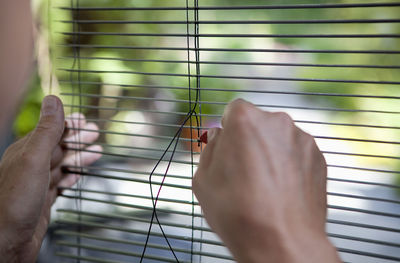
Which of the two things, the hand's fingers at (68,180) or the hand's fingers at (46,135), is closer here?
the hand's fingers at (46,135)

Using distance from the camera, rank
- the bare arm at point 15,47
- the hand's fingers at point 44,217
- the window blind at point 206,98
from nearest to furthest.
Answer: the window blind at point 206,98, the hand's fingers at point 44,217, the bare arm at point 15,47

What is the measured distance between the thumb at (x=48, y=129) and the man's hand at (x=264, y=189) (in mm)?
386

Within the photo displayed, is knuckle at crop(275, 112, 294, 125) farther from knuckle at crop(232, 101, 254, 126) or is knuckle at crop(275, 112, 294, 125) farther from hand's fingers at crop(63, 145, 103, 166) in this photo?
hand's fingers at crop(63, 145, 103, 166)

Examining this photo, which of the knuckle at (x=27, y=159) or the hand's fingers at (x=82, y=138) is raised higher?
the hand's fingers at (x=82, y=138)

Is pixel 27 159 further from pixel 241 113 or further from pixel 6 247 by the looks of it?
pixel 241 113

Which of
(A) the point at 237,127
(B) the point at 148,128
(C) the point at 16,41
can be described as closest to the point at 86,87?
(B) the point at 148,128

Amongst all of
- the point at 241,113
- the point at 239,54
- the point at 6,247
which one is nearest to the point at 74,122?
the point at 6,247

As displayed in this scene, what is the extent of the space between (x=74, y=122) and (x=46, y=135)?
0.13 meters

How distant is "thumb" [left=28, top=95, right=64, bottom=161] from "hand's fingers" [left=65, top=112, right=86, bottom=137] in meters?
0.08

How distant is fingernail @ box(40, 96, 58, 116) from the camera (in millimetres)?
858

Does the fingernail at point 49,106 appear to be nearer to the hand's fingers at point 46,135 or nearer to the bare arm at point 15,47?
the hand's fingers at point 46,135

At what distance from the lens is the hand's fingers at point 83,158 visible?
981mm

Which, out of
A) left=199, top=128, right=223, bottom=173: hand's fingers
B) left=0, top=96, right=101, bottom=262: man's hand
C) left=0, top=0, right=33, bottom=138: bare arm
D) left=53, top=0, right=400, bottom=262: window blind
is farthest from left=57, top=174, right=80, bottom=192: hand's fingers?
left=199, top=128, right=223, bottom=173: hand's fingers

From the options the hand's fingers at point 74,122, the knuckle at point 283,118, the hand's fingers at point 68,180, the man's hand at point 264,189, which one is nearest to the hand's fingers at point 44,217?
the hand's fingers at point 68,180
